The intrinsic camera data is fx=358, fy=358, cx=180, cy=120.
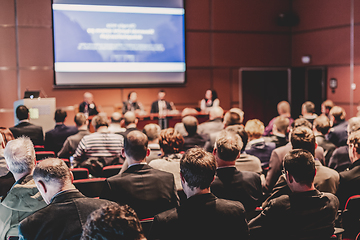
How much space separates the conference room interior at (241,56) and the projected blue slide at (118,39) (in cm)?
37

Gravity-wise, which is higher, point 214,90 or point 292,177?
point 214,90

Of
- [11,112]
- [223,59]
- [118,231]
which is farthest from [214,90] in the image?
[118,231]

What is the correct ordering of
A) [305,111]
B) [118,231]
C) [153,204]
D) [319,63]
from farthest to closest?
[319,63] < [305,111] < [153,204] < [118,231]

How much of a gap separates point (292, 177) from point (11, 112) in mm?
7799

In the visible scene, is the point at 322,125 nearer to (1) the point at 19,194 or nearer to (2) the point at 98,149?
(2) the point at 98,149

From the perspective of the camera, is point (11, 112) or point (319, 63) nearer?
point (11, 112)

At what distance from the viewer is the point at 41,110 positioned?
7379 mm

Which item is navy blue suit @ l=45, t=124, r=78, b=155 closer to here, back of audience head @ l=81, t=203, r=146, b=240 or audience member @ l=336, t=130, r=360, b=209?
audience member @ l=336, t=130, r=360, b=209

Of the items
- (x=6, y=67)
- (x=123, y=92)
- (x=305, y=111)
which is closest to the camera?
(x=305, y=111)

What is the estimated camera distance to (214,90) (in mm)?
9875

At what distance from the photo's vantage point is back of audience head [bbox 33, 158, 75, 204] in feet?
6.57

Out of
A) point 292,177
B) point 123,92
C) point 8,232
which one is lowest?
point 8,232

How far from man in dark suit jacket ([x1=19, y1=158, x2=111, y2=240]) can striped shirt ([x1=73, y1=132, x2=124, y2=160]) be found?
2.21 m

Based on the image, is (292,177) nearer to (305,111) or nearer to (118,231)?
(118,231)
